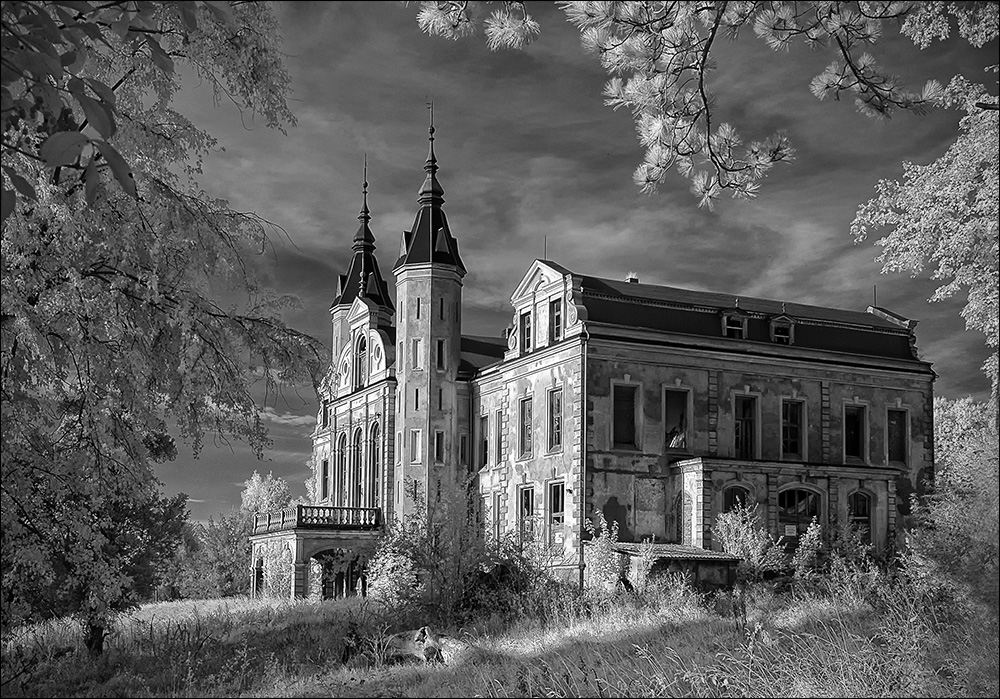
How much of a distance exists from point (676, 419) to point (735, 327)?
4.06 meters

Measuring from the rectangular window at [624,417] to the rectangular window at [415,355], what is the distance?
9326 millimetres

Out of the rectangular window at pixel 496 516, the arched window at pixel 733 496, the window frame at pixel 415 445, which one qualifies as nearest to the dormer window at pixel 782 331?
the arched window at pixel 733 496

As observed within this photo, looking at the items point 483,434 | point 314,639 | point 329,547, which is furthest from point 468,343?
point 314,639

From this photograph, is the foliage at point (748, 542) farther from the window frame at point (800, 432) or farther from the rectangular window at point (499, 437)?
the rectangular window at point (499, 437)

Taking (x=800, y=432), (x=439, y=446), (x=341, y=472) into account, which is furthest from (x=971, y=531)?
(x=341, y=472)

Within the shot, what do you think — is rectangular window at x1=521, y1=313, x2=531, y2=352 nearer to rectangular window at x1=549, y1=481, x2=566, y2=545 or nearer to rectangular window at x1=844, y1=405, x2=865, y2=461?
rectangular window at x1=549, y1=481, x2=566, y2=545

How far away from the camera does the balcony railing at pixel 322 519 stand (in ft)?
129

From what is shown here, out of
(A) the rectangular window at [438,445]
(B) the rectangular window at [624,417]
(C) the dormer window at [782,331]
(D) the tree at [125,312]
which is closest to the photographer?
(D) the tree at [125,312]

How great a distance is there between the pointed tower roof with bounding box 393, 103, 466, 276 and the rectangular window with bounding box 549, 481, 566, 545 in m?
10.5

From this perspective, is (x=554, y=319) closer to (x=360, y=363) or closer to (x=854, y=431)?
(x=854, y=431)

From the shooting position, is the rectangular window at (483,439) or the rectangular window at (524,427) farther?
the rectangular window at (483,439)

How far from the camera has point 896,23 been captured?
39.5 feet

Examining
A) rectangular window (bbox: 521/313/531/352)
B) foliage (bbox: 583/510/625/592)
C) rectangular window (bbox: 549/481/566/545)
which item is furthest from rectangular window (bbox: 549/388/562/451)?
foliage (bbox: 583/510/625/592)

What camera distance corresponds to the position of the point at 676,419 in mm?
34219
